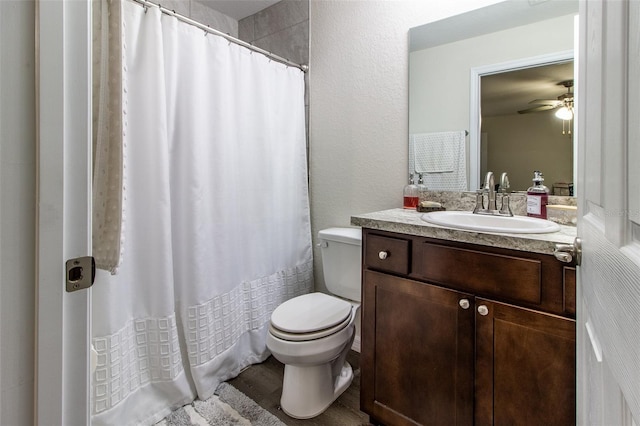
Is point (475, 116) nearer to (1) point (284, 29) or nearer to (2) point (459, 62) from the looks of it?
(2) point (459, 62)

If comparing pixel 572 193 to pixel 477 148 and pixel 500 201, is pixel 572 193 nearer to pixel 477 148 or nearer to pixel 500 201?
pixel 500 201

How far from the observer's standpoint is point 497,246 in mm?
1062

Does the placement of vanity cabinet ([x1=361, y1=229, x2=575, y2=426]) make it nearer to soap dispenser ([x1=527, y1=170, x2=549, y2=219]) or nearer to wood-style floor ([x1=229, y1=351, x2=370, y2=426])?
wood-style floor ([x1=229, y1=351, x2=370, y2=426])

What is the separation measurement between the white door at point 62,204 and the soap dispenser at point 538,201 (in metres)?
1.54

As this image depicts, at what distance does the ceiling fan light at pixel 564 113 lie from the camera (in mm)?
1398

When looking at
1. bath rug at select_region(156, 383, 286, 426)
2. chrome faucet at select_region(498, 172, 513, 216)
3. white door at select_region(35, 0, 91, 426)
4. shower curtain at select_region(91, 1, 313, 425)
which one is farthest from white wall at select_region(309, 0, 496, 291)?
white door at select_region(35, 0, 91, 426)

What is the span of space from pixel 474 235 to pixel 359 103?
3.96ft

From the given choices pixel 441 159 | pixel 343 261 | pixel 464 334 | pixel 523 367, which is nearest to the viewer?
pixel 523 367

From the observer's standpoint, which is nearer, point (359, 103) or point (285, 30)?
point (359, 103)

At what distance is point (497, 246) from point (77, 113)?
43.9 inches

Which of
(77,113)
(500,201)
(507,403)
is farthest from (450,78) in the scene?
(77,113)

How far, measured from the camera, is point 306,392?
1.54 m

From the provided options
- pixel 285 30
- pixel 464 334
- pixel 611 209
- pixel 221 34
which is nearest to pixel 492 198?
pixel 464 334

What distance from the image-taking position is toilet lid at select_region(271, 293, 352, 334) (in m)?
1.50
